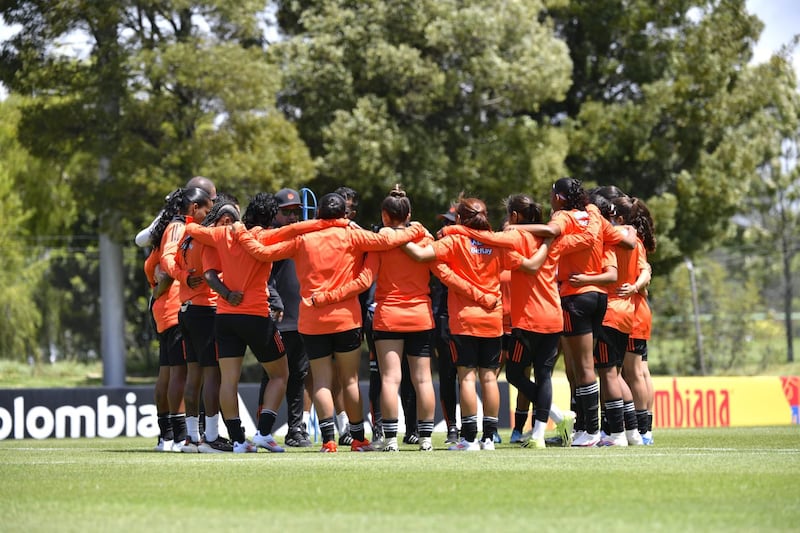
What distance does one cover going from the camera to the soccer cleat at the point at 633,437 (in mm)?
11994

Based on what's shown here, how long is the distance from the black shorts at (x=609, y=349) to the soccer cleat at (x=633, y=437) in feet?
2.36

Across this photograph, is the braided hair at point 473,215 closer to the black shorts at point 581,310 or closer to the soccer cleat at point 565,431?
the black shorts at point 581,310

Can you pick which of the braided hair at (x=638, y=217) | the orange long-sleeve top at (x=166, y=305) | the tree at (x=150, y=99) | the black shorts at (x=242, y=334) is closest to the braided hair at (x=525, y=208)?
the braided hair at (x=638, y=217)

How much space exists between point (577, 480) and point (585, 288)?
3835 mm

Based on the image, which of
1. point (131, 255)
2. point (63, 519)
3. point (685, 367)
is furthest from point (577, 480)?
point (131, 255)

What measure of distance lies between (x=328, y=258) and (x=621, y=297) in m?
2.96

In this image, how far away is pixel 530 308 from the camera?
11125 mm

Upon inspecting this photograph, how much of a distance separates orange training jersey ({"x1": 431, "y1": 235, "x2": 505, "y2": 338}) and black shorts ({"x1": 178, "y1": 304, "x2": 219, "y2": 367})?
2.08m

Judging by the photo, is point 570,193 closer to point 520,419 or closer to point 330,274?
point 330,274

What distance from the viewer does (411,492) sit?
7.16m

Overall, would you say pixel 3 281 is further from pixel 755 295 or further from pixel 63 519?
pixel 63 519

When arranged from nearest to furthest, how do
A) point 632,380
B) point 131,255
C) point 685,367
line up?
point 632,380
point 685,367
point 131,255

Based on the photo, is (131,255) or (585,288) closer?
(585,288)

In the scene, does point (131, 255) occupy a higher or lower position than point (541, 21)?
lower
